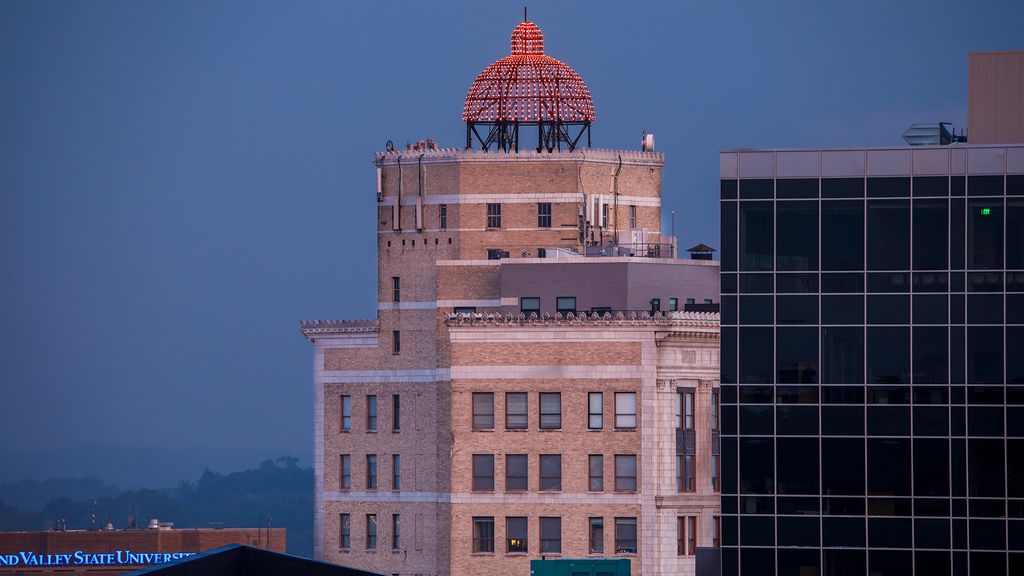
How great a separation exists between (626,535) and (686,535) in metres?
3.33

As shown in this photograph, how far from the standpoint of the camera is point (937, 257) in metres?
102

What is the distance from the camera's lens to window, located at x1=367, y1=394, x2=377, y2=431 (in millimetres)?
147375

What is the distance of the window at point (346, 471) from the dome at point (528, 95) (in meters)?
22.3

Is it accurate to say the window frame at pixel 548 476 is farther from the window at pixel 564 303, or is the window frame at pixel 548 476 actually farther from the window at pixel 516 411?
the window at pixel 564 303

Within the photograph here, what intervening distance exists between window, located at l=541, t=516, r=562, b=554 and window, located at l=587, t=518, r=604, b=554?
1.73m

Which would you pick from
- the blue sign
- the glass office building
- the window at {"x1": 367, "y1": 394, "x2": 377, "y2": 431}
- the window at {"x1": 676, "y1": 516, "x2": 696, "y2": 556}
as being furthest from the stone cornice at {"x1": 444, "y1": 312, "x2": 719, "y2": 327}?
the blue sign

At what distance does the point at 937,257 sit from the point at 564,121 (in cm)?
5144

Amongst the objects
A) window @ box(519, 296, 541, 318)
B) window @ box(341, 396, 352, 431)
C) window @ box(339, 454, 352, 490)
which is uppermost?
window @ box(519, 296, 541, 318)

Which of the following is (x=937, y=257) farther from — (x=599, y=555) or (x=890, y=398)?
(x=599, y=555)

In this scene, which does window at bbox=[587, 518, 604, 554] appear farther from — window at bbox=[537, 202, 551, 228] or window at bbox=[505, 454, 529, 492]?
window at bbox=[537, 202, 551, 228]

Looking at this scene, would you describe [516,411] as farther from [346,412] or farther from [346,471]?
[346,471]

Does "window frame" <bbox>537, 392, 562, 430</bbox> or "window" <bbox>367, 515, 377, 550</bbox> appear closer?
"window frame" <bbox>537, 392, 562, 430</bbox>

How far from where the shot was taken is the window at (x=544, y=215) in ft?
488

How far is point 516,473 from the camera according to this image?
449 feet
